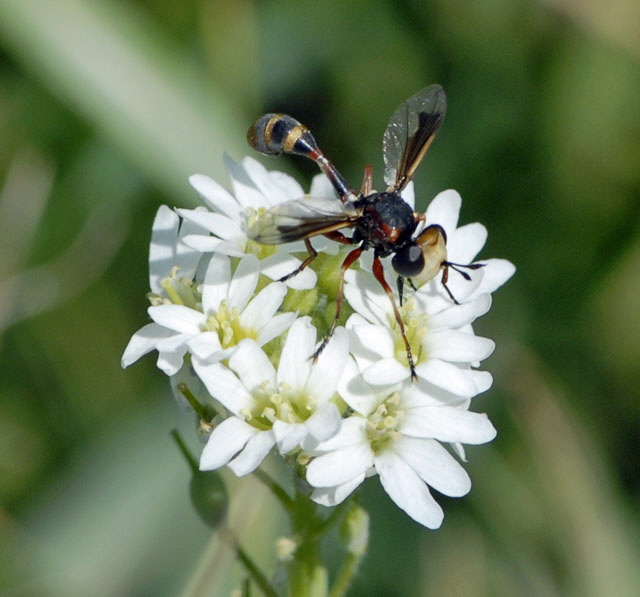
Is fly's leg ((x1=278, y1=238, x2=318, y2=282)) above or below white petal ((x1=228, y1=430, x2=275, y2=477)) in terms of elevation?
above

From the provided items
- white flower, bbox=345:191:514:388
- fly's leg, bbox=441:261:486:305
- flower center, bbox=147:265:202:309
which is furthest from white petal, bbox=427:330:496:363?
flower center, bbox=147:265:202:309

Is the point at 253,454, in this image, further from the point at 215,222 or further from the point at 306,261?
the point at 215,222

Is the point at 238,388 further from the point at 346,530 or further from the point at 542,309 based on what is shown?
the point at 542,309

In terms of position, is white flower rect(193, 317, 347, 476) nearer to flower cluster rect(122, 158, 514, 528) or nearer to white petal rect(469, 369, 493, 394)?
flower cluster rect(122, 158, 514, 528)

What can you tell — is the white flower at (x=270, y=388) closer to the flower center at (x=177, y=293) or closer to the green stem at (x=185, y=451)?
the green stem at (x=185, y=451)

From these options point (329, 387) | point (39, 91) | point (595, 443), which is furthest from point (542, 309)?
point (39, 91)
